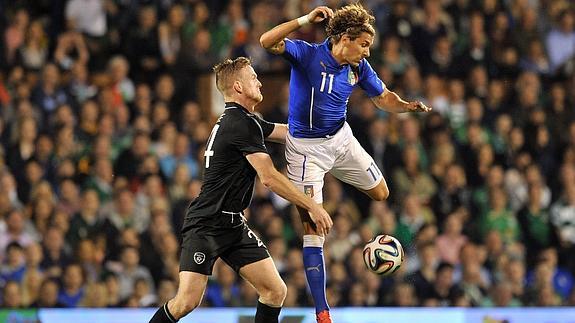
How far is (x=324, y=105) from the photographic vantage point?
8.20 metres

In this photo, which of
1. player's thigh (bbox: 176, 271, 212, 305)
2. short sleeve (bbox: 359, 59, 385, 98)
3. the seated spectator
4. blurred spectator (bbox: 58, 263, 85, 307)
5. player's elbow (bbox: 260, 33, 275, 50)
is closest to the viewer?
player's thigh (bbox: 176, 271, 212, 305)

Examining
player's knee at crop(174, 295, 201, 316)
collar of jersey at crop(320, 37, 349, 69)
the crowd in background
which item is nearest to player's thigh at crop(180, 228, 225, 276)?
player's knee at crop(174, 295, 201, 316)

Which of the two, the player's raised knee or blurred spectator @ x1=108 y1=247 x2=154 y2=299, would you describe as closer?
the player's raised knee

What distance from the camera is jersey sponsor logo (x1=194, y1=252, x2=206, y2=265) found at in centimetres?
755

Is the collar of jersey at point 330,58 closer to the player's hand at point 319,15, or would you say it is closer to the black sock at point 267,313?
the player's hand at point 319,15

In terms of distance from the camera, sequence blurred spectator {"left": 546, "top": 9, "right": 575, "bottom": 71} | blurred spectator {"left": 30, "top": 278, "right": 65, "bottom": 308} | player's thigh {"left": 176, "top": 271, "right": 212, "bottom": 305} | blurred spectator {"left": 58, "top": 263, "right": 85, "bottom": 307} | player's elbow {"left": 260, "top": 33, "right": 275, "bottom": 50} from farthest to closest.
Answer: blurred spectator {"left": 546, "top": 9, "right": 575, "bottom": 71}
blurred spectator {"left": 58, "top": 263, "right": 85, "bottom": 307}
blurred spectator {"left": 30, "top": 278, "right": 65, "bottom": 308}
player's elbow {"left": 260, "top": 33, "right": 275, "bottom": 50}
player's thigh {"left": 176, "top": 271, "right": 212, "bottom": 305}

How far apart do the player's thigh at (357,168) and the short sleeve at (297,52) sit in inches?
29.3

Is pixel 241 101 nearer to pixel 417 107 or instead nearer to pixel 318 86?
pixel 318 86

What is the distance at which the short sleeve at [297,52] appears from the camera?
798 cm

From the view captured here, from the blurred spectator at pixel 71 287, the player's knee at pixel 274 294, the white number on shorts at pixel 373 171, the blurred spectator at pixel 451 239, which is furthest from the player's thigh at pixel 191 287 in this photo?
the blurred spectator at pixel 451 239

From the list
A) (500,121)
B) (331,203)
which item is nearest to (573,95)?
(500,121)

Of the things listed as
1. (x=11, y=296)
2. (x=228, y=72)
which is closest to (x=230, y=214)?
(x=228, y=72)

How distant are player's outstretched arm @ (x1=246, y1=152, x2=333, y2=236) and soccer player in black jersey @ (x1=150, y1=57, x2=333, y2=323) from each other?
42 mm

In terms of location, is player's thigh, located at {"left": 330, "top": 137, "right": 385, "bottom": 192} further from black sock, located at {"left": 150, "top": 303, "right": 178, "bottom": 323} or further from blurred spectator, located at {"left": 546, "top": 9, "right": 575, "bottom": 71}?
blurred spectator, located at {"left": 546, "top": 9, "right": 575, "bottom": 71}
